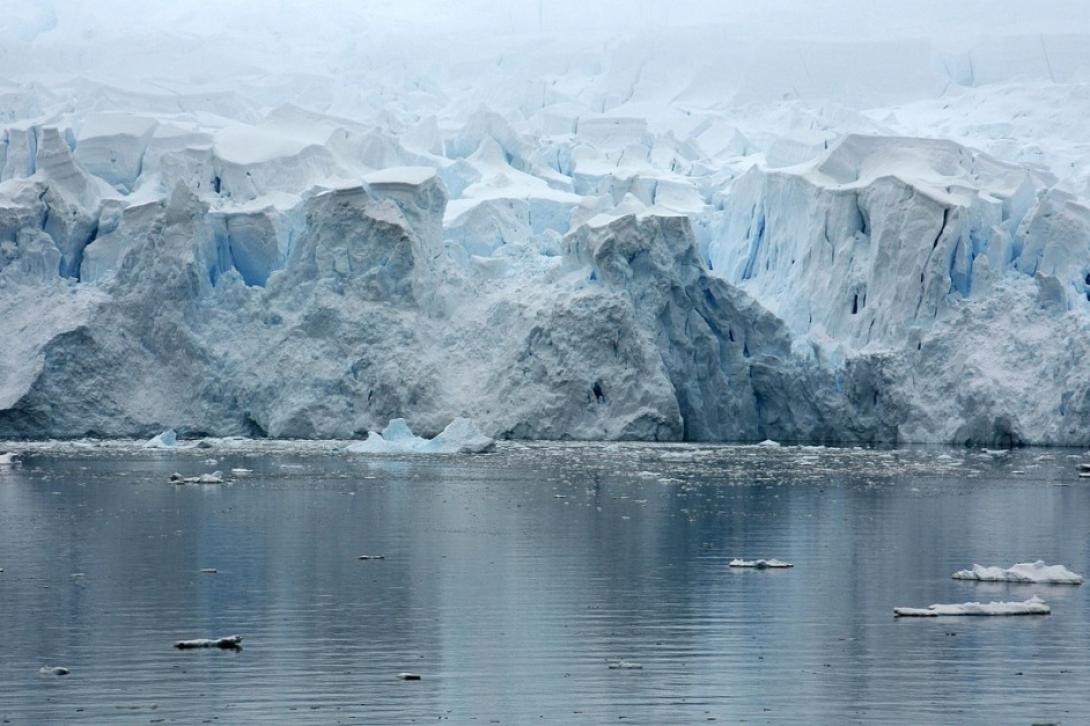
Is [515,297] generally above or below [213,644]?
above

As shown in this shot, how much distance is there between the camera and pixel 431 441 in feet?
84.8

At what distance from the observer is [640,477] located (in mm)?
20781

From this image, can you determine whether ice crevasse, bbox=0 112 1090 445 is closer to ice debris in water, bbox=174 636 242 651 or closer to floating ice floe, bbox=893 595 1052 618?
floating ice floe, bbox=893 595 1052 618

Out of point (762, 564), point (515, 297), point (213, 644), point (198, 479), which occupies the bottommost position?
point (198, 479)

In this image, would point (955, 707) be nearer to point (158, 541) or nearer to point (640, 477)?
point (158, 541)

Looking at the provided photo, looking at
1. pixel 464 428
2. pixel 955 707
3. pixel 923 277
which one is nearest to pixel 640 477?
pixel 464 428

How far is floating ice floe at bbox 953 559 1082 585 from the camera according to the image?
11172mm

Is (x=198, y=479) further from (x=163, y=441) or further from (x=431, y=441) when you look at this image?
(x=431, y=441)

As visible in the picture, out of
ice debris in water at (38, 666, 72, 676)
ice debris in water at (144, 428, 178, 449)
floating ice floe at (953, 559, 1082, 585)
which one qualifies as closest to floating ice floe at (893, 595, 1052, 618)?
floating ice floe at (953, 559, 1082, 585)

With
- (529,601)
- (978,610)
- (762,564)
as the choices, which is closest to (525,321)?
(762,564)

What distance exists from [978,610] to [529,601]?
2566mm

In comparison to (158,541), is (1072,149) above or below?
above

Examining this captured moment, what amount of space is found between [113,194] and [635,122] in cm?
1668

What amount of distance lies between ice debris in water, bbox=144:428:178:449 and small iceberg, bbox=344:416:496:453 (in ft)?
8.61
